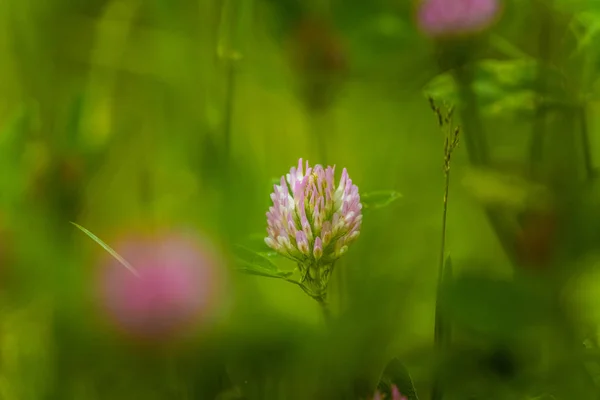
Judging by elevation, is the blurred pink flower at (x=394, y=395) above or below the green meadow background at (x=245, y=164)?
below

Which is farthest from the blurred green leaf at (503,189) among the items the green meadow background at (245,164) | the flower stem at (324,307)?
the flower stem at (324,307)

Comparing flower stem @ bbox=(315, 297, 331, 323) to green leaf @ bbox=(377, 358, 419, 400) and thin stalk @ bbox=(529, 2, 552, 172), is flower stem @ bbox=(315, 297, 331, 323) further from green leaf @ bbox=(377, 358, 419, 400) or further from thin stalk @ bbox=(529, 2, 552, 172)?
thin stalk @ bbox=(529, 2, 552, 172)

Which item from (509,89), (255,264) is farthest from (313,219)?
(509,89)

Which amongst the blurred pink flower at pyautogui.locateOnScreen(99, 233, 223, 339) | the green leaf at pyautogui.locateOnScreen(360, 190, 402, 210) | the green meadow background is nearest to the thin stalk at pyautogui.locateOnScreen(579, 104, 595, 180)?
the green meadow background

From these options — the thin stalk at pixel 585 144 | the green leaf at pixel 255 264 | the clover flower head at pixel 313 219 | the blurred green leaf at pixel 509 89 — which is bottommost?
the green leaf at pixel 255 264

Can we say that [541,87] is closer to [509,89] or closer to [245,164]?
[509,89]

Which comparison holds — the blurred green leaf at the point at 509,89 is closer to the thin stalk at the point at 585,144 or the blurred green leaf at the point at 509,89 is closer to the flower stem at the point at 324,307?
the thin stalk at the point at 585,144
